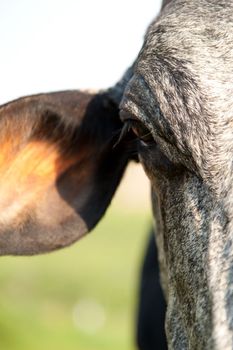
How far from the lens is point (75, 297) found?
13.9 m

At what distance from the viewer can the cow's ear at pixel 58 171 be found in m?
5.01

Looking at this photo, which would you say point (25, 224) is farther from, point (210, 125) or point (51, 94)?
point (210, 125)

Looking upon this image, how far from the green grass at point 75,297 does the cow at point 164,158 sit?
2.21 meters

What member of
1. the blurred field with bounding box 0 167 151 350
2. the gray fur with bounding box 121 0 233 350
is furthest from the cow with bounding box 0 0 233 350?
the blurred field with bounding box 0 167 151 350

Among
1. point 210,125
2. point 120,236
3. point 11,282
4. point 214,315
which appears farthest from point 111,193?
point 120,236

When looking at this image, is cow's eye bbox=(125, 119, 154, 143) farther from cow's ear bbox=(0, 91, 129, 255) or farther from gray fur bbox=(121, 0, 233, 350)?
cow's ear bbox=(0, 91, 129, 255)

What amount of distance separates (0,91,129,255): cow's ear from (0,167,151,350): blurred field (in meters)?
1.07

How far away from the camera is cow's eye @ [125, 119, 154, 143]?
4.32m

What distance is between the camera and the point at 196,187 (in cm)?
394

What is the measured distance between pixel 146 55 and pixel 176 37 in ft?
0.55

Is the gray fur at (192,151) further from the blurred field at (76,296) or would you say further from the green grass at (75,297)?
the green grass at (75,297)

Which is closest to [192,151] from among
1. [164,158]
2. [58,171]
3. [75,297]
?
[164,158]

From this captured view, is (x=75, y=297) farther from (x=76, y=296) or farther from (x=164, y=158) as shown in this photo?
(x=164, y=158)

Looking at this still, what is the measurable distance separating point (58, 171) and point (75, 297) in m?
8.82
